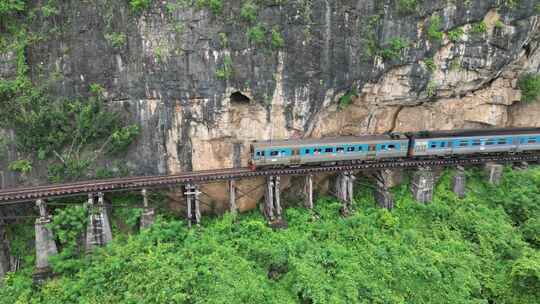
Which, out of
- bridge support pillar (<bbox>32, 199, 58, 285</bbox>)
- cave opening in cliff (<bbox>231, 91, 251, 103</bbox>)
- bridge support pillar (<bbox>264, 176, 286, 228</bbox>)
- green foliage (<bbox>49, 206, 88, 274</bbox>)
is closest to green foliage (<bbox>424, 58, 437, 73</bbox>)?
cave opening in cliff (<bbox>231, 91, 251, 103</bbox>)

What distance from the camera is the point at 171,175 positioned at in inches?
901

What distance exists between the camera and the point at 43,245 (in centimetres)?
1962

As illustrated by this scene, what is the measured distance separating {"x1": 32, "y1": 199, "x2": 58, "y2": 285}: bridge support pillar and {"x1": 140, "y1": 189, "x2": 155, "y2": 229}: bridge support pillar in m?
4.67

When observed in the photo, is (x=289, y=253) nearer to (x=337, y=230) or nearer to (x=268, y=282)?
(x=268, y=282)

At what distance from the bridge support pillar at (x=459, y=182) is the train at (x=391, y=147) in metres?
1.19

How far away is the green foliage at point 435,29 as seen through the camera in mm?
22297

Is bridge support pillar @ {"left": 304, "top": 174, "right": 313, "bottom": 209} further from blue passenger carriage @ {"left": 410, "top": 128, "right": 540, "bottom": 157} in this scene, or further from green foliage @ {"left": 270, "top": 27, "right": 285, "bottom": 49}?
green foliage @ {"left": 270, "top": 27, "right": 285, "bottom": 49}

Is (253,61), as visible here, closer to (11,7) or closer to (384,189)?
(384,189)

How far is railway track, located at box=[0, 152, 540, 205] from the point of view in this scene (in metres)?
20.0

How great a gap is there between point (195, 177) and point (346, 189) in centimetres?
993

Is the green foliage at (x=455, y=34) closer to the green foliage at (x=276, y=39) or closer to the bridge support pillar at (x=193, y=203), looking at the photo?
the green foliage at (x=276, y=39)

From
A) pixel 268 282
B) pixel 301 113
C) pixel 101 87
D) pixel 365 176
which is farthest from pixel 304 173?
pixel 101 87

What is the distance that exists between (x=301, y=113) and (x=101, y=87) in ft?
40.0

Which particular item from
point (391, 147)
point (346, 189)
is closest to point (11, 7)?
point (346, 189)
